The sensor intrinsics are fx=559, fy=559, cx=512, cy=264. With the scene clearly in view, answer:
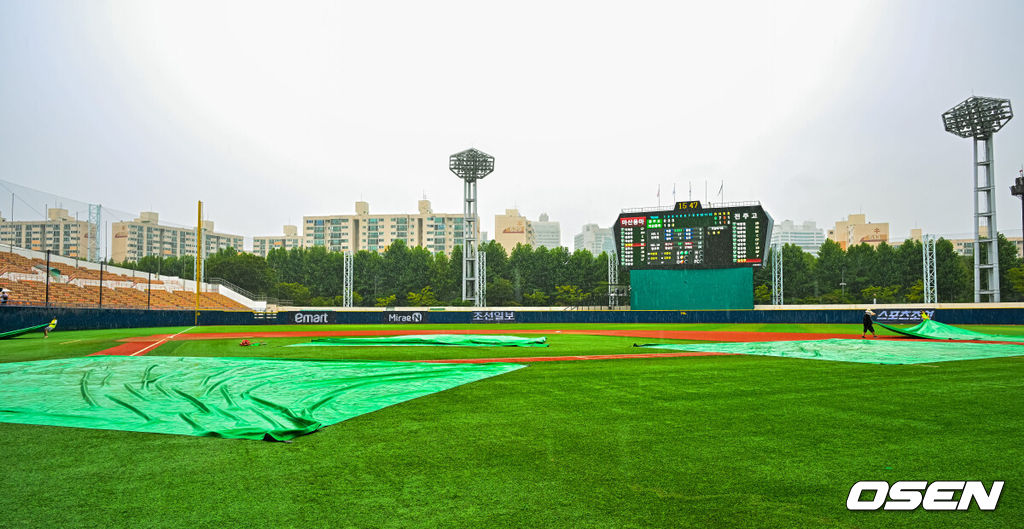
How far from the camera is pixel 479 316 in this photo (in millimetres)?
47906

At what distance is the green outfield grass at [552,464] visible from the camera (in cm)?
354

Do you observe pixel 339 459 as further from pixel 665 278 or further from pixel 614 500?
pixel 665 278

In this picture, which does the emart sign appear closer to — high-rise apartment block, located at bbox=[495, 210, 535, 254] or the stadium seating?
the stadium seating

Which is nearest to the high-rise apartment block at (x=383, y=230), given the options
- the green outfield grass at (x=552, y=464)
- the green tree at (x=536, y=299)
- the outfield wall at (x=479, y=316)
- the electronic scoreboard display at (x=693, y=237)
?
the green tree at (x=536, y=299)

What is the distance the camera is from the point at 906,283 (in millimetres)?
72562

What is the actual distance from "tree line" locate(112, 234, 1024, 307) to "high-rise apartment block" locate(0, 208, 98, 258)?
24815 mm

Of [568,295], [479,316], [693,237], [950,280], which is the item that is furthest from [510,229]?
[693,237]

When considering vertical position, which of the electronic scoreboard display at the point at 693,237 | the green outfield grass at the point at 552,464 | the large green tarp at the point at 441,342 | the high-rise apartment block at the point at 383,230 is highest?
the high-rise apartment block at the point at 383,230

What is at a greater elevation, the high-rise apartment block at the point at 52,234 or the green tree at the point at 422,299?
the high-rise apartment block at the point at 52,234

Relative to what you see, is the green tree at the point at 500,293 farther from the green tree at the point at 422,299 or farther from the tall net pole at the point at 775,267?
the tall net pole at the point at 775,267

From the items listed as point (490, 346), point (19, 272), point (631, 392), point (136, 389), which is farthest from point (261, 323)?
point (631, 392)

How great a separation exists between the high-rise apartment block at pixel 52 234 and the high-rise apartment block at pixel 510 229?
108 meters

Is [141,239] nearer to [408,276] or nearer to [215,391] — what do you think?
[408,276]

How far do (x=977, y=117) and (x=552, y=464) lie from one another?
6430cm
